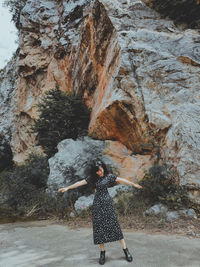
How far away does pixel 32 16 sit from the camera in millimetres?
14656

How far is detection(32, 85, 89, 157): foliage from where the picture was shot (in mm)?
9078

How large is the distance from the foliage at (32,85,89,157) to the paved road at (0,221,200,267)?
5.10 metres

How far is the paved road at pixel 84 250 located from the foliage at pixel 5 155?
13176 mm

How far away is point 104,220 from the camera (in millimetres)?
2748

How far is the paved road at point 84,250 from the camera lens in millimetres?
2592

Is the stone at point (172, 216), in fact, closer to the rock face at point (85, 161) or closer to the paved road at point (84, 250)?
the paved road at point (84, 250)

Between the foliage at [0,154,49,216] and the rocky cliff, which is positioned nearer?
the rocky cliff

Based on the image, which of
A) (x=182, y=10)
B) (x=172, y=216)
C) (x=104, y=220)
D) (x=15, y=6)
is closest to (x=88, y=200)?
A: (x=172, y=216)

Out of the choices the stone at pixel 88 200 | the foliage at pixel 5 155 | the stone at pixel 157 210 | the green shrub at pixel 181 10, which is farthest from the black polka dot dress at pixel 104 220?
the foliage at pixel 5 155

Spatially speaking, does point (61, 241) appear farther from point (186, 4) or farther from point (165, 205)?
point (186, 4)

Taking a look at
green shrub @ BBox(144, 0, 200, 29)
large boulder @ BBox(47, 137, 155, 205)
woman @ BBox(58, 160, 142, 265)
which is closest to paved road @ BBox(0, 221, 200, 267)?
woman @ BBox(58, 160, 142, 265)

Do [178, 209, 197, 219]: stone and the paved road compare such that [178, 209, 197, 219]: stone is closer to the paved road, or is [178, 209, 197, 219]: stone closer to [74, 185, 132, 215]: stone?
the paved road

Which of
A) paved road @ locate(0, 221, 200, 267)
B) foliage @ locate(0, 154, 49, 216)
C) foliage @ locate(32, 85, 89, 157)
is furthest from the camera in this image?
foliage @ locate(32, 85, 89, 157)

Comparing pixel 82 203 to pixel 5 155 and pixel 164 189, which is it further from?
pixel 5 155
